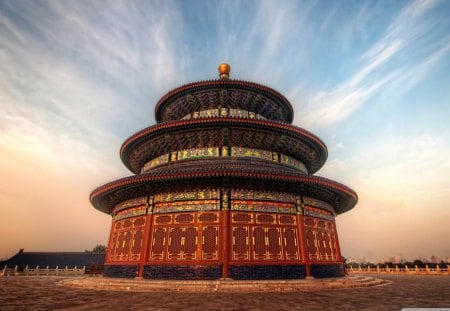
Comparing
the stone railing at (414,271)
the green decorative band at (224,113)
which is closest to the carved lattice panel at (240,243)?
the green decorative band at (224,113)

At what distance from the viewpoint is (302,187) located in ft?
50.4

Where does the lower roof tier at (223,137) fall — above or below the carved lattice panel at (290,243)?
above

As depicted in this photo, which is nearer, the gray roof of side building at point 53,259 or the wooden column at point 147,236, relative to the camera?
the wooden column at point 147,236

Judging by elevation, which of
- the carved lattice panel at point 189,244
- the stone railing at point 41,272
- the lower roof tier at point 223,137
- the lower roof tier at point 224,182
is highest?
the lower roof tier at point 223,137

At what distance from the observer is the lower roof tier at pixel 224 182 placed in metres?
13.6

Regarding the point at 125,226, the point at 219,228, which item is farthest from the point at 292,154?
the point at 125,226

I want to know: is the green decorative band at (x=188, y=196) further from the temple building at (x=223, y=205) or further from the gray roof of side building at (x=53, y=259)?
the gray roof of side building at (x=53, y=259)

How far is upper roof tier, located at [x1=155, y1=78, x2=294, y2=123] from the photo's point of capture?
20.4 m

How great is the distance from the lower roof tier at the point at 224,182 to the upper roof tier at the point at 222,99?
20.4ft

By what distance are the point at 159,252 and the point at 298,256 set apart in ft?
24.3

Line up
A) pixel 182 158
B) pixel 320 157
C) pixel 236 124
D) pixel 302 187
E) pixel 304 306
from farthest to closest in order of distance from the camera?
pixel 320 157, pixel 182 158, pixel 236 124, pixel 302 187, pixel 304 306

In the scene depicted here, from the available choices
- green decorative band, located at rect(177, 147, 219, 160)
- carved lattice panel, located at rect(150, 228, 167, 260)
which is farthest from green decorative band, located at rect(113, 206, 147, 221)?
green decorative band, located at rect(177, 147, 219, 160)

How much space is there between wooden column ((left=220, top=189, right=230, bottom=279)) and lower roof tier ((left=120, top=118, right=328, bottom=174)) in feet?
14.0

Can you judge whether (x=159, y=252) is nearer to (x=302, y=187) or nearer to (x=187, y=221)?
(x=187, y=221)
